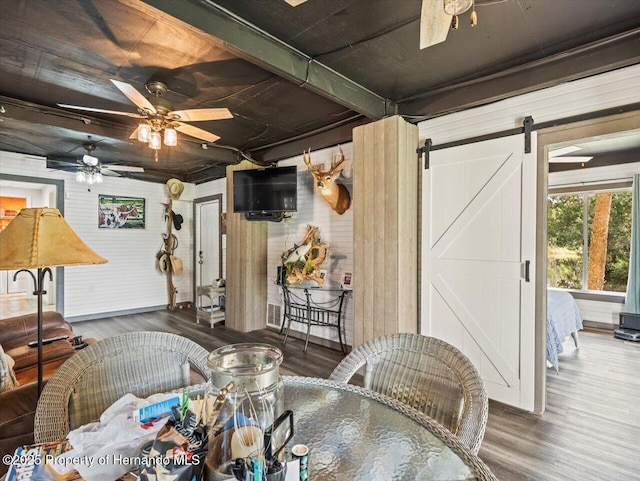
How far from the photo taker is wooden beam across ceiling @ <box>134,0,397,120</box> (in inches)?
77.4

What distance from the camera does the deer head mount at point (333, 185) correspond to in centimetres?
391

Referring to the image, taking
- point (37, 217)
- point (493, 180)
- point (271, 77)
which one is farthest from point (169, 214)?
point (493, 180)

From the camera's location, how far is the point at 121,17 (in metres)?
2.18

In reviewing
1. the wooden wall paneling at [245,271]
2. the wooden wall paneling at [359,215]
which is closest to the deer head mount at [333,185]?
the wooden wall paneling at [359,215]

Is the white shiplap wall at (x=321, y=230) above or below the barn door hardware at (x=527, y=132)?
below

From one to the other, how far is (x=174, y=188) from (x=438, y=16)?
21.2 feet

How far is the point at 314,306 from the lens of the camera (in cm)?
462

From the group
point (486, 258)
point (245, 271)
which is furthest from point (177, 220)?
point (486, 258)

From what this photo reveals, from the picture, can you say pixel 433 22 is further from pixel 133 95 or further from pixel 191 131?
pixel 191 131

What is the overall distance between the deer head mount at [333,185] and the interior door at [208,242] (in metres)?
3.27

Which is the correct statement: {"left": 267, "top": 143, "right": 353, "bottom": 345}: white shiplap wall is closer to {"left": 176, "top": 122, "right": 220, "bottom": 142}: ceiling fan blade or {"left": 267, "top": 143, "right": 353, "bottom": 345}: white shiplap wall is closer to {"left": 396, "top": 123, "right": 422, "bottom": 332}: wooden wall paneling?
{"left": 396, "top": 123, "right": 422, "bottom": 332}: wooden wall paneling

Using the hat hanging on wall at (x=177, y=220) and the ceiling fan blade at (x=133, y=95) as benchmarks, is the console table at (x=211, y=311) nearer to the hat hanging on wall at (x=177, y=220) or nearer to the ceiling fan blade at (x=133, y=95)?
the hat hanging on wall at (x=177, y=220)

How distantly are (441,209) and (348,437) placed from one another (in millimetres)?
2672

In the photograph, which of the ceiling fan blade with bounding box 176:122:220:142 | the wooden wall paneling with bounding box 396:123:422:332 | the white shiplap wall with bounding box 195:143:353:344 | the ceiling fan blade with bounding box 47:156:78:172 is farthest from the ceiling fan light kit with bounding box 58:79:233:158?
the ceiling fan blade with bounding box 47:156:78:172
